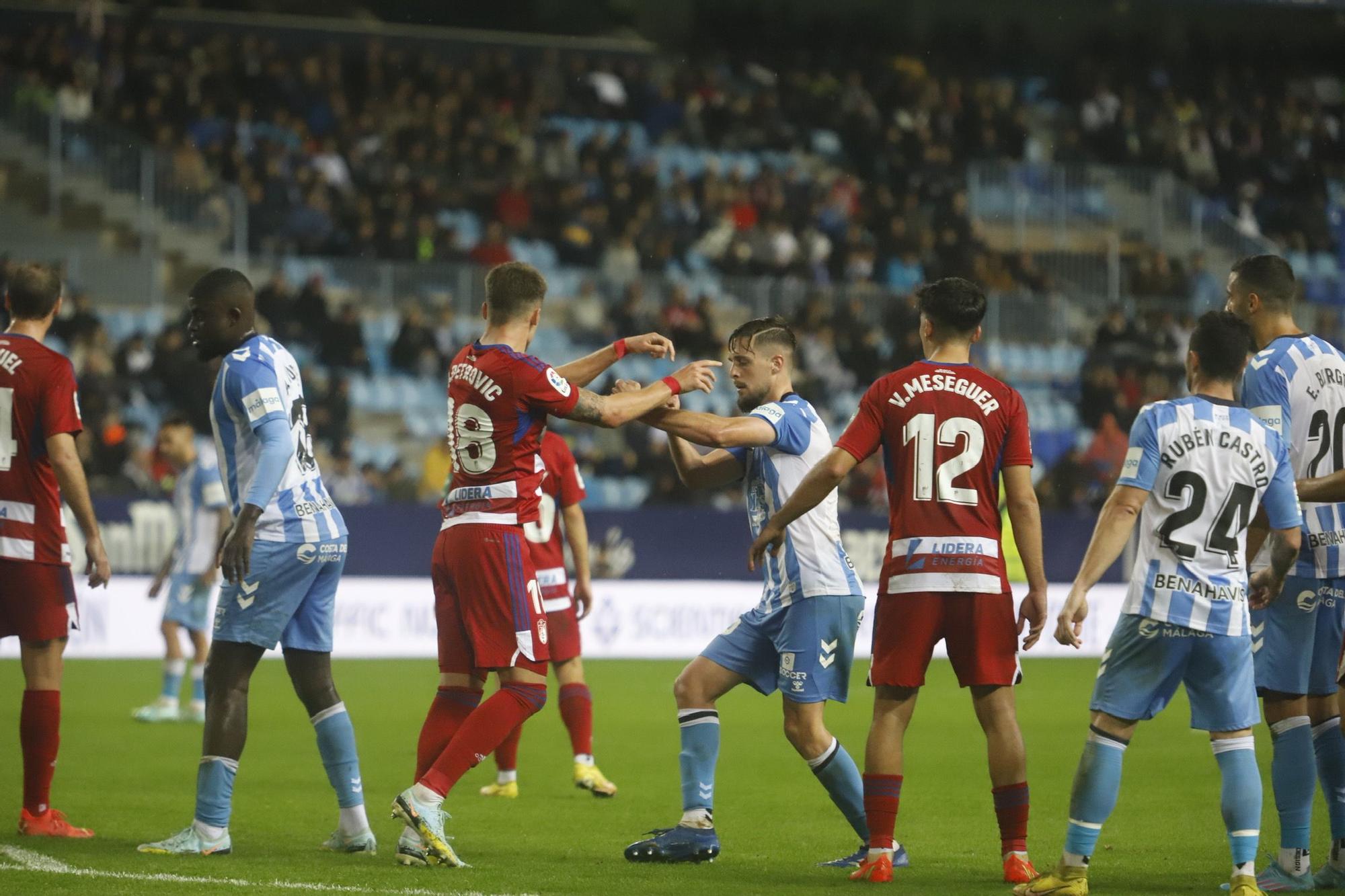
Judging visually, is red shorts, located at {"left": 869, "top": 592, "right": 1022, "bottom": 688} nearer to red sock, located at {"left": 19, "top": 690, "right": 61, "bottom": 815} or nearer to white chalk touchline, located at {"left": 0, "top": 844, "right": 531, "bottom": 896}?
white chalk touchline, located at {"left": 0, "top": 844, "right": 531, "bottom": 896}

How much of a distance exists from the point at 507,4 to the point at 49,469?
23.4 meters

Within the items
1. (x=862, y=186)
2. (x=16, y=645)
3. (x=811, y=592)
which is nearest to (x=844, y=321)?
(x=862, y=186)

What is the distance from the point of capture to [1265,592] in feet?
21.3

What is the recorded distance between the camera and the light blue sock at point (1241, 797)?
5.90 metres

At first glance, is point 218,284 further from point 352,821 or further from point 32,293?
point 352,821

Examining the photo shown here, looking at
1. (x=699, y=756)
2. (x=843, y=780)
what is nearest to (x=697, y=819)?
(x=699, y=756)

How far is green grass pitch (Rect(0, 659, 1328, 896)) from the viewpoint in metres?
6.32

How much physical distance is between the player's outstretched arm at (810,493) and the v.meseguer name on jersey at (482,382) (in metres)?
1.28

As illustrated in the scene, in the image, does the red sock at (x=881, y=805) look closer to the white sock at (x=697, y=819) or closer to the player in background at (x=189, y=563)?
the white sock at (x=697, y=819)

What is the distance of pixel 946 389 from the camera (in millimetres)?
6277

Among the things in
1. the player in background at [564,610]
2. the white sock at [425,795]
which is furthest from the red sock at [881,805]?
the player in background at [564,610]

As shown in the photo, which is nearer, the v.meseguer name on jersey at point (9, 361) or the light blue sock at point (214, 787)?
the light blue sock at point (214, 787)

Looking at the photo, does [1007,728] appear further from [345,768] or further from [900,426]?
[345,768]

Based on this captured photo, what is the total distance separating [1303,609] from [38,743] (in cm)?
567
